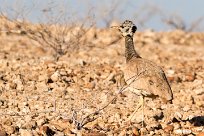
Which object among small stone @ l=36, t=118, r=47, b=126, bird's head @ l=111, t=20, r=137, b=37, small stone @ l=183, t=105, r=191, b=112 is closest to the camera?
small stone @ l=36, t=118, r=47, b=126

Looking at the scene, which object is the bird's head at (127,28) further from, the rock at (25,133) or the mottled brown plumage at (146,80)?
the rock at (25,133)

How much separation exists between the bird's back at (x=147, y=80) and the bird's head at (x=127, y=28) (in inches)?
23.1

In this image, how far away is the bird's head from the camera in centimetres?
755

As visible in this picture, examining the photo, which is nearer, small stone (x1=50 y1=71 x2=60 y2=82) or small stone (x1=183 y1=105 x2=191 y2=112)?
small stone (x1=183 y1=105 x2=191 y2=112)

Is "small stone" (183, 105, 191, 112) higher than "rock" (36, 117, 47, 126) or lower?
higher

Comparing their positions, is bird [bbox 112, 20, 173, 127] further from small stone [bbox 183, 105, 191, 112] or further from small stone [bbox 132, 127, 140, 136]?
small stone [bbox 183, 105, 191, 112]

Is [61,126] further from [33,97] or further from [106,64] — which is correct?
[106,64]

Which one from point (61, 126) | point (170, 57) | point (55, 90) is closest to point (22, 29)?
point (170, 57)

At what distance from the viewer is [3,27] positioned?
15297 millimetres

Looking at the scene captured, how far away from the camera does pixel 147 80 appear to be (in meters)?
6.81

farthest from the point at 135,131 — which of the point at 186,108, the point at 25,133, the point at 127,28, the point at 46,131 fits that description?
the point at 186,108

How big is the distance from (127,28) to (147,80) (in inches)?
40.4

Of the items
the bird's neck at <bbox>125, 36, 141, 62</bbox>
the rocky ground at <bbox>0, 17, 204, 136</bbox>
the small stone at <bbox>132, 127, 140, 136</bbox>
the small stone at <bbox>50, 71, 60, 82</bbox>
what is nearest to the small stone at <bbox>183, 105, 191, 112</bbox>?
the rocky ground at <bbox>0, 17, 204, 136</bbox>

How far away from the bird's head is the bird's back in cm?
59
